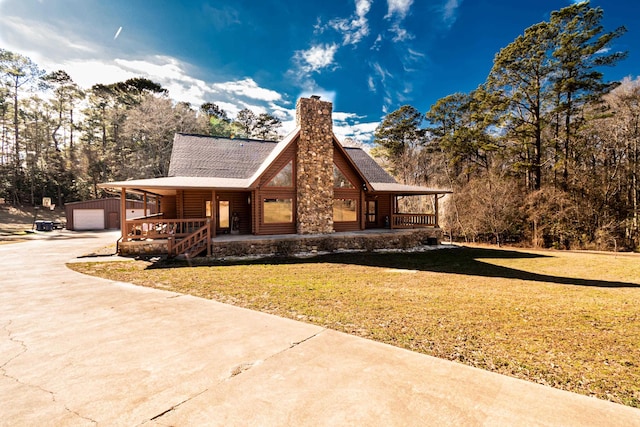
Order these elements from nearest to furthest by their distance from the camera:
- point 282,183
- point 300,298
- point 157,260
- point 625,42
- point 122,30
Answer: point 300,298 → point 157,260 → point 122,30 → point 282,183 → point 625,42

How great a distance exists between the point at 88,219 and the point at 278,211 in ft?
78.3

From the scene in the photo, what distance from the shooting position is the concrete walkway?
2.42m

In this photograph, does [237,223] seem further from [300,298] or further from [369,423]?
[369,423]

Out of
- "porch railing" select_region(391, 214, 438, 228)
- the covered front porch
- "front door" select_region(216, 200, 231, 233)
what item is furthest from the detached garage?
"porch railing" select_region(391, 214, 438, 228)

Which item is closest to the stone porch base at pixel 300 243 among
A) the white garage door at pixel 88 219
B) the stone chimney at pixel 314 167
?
the stone chimney at pixel 314 167

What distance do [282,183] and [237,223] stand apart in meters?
3.32

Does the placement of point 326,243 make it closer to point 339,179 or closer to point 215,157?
point 339,179

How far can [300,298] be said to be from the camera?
6.23 meters

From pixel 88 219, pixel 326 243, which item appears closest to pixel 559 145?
pixel 326 243

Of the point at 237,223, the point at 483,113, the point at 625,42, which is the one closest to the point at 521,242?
the point at 483,113

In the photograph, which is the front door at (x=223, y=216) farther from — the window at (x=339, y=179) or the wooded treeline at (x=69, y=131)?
the wooded treeline at (x=69, y=131)

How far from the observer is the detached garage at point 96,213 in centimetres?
2669

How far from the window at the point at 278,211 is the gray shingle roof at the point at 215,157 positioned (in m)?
2.44

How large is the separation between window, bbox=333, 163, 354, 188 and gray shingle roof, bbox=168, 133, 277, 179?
4.59 metres
